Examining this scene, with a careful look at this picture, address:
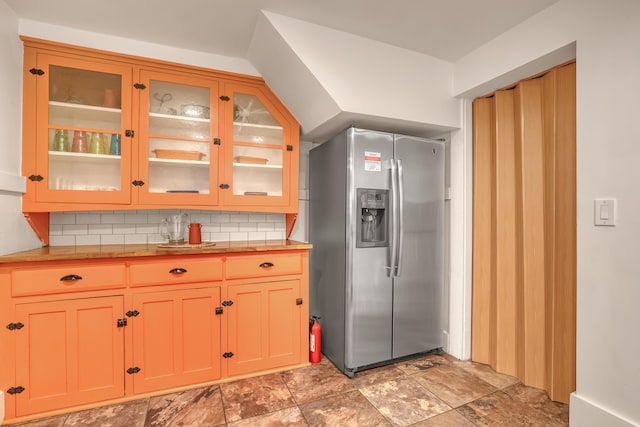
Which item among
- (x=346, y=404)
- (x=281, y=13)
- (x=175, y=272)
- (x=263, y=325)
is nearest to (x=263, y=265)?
(x=263, y=325)

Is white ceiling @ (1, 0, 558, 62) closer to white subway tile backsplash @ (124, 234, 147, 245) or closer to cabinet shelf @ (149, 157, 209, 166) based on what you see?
cabinet shelf @ (149, 157, 209, 166)

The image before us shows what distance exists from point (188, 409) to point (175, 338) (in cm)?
45

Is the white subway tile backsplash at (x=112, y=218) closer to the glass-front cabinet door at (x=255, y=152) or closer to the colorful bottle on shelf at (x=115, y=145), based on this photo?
the colorful bottle on shelf at (x=115, y=145)

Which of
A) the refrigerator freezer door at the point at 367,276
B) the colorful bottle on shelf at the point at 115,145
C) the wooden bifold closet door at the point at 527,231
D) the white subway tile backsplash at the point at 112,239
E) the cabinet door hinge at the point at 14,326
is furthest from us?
the white subway tile backsplash at the point at 112,239

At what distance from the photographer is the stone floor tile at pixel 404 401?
1.90m

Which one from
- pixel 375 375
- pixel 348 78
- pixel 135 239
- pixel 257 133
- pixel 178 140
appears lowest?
pixel 375 375

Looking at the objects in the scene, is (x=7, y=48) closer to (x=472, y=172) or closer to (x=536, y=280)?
(x=472, y=172)

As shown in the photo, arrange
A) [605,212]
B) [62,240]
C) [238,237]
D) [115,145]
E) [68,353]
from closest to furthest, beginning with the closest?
1. [605,212]
2. [68,353]
3. [115,145]
4. [62,240]
5. [238,237]

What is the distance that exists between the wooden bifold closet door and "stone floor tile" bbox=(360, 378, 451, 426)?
2.49 ft

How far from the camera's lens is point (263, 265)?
7.83 ft

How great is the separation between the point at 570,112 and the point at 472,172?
81 centimetres

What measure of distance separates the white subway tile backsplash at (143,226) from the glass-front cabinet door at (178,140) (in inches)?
14.3

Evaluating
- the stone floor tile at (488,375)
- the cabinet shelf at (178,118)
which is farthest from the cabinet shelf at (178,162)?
the stone floor tile at (488,375)

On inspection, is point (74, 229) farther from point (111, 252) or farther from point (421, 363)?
point (421, 363)
